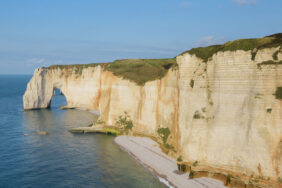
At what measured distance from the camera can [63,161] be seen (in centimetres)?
3569

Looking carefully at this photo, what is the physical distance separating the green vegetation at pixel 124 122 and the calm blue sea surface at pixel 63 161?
10.7ft

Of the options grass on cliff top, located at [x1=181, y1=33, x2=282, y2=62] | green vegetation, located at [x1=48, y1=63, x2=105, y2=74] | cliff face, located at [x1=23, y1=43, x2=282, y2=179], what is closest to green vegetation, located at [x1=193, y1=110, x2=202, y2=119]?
cliff face, located at [x1=23, y1=43, x2=282, y2=179]

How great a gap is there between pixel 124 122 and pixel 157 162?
16904 mm

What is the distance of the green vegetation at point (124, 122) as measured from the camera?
49.2m

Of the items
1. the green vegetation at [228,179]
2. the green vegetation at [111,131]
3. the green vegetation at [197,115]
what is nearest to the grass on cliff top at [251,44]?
the green vegetation at [197,115]

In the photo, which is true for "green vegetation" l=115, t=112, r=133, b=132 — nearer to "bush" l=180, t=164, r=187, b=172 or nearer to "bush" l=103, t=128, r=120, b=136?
"bush" l=103, t=128, r=120, b=136

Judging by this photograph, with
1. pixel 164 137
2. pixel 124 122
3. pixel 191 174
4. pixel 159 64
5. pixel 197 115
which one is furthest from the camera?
pixel 159 64

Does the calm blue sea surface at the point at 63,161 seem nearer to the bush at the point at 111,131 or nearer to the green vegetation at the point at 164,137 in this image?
the bush at the point at 111,131

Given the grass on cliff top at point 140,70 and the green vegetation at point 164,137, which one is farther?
the grass on cliff top at point 140,70

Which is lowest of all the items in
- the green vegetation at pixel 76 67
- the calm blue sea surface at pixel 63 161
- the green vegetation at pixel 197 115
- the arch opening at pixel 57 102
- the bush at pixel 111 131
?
the calm blue sea surface at pixel 63 161

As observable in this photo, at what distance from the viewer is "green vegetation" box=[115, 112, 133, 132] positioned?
49219mm

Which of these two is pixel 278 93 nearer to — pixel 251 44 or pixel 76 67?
pixel 251 44

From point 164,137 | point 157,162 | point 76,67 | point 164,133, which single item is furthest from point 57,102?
point 157,162

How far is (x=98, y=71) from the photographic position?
7781cm
